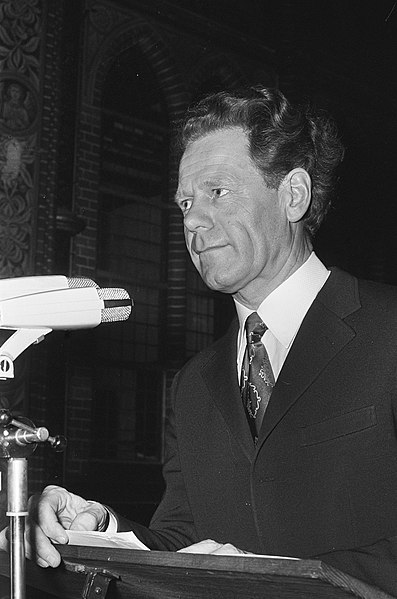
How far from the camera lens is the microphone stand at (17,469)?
106 centimetres

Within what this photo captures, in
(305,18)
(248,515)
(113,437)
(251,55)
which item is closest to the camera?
(248,515)

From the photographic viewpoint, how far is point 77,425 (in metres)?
6.14

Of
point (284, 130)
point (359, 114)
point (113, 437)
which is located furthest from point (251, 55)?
point (284, 130)

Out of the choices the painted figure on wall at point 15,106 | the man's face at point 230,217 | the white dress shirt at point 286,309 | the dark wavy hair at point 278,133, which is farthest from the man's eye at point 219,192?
the painted figure on wall at point 15,106

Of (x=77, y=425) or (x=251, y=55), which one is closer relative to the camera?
(x=77, y=425)

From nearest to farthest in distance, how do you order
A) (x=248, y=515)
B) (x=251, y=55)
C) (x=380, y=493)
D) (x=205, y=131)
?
1. (x=380, y=493)
2. (x=248, y=515)
3. (x=205, y=131)
4. (x=251, y=55)

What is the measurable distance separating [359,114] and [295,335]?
7047 mm

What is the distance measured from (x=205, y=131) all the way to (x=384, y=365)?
72cm

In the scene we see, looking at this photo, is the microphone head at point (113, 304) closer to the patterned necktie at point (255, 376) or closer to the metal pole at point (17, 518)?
the metal pole at point (17, 518)

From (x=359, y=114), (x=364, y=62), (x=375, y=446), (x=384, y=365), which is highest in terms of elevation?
(x=364, y=62)

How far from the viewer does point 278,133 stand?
2.06 meters

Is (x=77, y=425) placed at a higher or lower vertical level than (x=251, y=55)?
lower

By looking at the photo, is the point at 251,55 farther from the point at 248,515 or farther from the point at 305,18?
the point at 248,515

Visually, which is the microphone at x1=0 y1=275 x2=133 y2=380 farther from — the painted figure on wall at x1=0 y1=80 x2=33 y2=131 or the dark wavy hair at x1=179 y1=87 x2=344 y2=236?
the painted figure on wall at x1=0 y1=80 x2=33 y2=131
